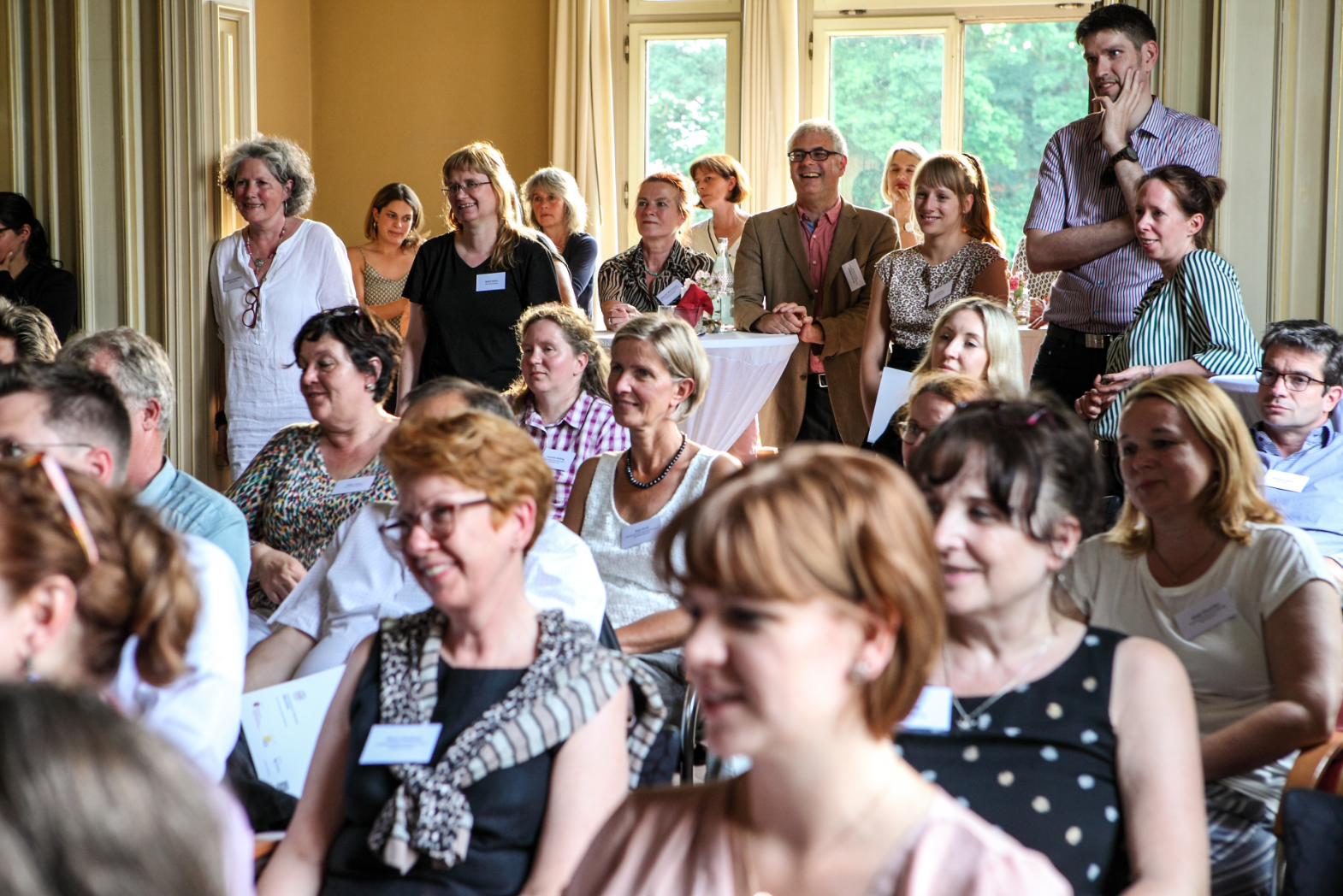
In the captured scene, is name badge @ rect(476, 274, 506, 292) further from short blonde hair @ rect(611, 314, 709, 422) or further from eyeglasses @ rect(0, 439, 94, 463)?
eyeglasses @ rect(0, 439, 94, 463)

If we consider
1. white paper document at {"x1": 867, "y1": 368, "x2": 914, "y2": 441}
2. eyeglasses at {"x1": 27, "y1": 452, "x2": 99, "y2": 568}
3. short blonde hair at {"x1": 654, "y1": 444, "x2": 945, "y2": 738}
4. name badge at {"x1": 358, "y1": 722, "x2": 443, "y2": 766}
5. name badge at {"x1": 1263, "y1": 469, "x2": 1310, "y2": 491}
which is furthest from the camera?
white paper document at {"x1": 867, "y1": 368, "x2": 914, "y2": 441}

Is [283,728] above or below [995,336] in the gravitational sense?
below

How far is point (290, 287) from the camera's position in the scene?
17.2 ft

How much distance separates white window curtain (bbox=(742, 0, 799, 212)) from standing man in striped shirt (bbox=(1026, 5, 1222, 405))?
15.3 feet

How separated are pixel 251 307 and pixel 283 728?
3523 mm

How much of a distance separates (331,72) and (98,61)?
12.0 ft

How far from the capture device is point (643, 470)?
3.18m

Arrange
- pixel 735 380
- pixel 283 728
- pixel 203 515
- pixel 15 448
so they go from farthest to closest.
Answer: pixel 735 380 < pixel 203 515 < pixel 283 728 < pixel 15 448

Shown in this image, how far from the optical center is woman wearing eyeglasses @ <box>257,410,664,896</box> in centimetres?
160

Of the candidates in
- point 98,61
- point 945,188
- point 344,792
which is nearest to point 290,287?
point 98,61

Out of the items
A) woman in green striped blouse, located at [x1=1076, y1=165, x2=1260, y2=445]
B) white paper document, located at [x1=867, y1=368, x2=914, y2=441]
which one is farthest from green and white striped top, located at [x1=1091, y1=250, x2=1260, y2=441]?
white paper document, located at [x1=867, y1=368, x2=914, y2=441]

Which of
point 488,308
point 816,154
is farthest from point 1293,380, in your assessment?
point 488,308

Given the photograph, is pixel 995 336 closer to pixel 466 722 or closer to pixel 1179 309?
pixel 1179 309

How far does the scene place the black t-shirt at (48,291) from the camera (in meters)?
5.30
